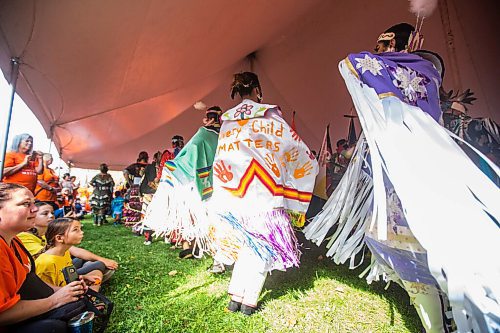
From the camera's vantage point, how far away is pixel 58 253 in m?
1.66

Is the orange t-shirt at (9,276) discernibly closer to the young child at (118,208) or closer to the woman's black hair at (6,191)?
the woman's black hair at (6,191)

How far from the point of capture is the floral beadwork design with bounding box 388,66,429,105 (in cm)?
123

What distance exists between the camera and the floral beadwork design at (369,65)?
4.00 ft

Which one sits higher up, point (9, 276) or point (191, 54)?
point (191, 54)

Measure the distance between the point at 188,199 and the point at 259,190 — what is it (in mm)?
560

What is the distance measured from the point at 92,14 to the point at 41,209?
1.45 meters

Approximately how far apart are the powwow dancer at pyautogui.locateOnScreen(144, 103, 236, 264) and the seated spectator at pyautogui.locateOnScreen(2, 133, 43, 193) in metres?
1.73

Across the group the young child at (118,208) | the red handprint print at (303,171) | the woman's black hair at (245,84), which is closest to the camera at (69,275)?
the red handprint print at (303,171)

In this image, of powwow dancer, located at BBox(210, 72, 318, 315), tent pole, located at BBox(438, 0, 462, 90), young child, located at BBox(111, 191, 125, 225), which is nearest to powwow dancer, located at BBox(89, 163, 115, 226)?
young child, located at BBox(111, 191, 125, 225)

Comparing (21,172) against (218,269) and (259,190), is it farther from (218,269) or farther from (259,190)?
(259,190)

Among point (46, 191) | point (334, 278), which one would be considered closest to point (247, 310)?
point (334, 278)

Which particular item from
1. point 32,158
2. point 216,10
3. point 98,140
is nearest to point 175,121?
point 98,140

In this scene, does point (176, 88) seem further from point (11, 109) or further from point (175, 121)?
point (11, 109)

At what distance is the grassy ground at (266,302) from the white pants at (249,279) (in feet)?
0.35
